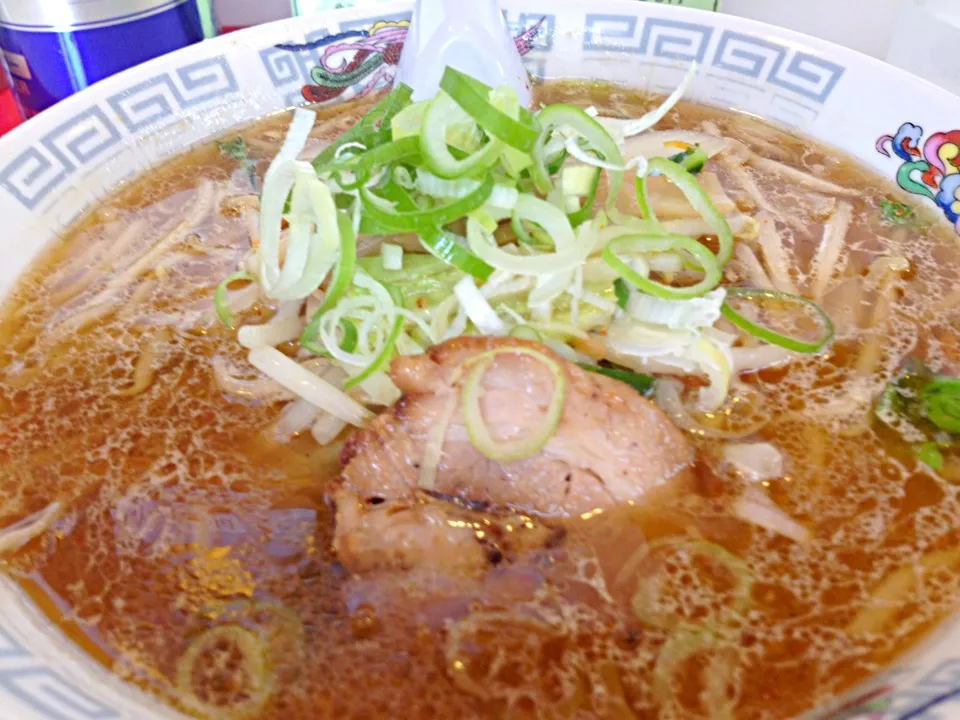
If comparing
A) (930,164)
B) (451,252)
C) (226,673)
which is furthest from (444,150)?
(930,164)

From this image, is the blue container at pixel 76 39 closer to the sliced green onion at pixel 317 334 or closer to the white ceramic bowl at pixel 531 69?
the white ceramic bowl at pixel 531 69

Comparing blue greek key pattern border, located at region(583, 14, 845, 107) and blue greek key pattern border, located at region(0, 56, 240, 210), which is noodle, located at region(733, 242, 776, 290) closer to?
blue greek key pattern border, located at region(583, 14, 845, 107)

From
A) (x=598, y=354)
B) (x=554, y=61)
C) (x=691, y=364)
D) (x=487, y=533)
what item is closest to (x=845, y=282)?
(x=691, y=364)

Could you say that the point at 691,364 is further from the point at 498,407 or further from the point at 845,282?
the point at 845,282

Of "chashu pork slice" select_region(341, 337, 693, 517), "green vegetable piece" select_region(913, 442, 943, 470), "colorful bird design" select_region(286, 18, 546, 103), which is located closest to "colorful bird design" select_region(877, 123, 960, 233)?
"green vegetable piece" select_region(913, 442, 943, 470)

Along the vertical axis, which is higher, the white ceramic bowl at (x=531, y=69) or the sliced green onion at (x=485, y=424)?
the white ceramic bowl at (x=531, y=69)

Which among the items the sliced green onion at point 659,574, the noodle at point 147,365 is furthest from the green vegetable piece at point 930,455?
the noodle at point 147,365
